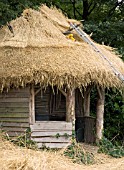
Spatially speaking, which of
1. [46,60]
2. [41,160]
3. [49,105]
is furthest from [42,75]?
[49,105]

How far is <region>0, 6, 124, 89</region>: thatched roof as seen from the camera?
7824 mm

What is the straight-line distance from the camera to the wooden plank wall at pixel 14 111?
8.40m

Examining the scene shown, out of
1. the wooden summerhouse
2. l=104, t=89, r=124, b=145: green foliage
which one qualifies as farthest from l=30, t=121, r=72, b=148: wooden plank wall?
l=104, t=89, r=124, b=145: green foliage

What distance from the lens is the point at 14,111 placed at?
853 cm

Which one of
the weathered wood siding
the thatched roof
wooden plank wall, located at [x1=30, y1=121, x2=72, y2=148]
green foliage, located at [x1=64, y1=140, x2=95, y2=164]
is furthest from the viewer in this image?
the weathered wood siding

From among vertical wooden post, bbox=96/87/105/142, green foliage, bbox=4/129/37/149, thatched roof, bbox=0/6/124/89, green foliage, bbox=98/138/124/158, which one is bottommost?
green foliage, bbox=98/138/124/158

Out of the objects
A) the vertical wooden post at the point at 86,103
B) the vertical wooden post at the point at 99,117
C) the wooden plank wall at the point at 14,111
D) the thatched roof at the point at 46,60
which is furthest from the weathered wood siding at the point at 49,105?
the thatched roof at the point at 46,60

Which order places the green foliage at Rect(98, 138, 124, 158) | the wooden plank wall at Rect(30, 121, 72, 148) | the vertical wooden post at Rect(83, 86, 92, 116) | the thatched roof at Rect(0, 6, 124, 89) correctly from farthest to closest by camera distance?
the vertical wooden post at Rect(83, 86, 92, 116)
the green foliage at Rect(98, 138, 124, 158)
the wooden plank wall at Rect(30, 121, 72, 148)
the thatched roof at Rect(0, 6, 124, 89)

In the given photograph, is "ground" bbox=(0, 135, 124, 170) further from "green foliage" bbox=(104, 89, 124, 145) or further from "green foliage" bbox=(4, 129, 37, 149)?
"green foliage" bbox=(104, 89, 124, 145)

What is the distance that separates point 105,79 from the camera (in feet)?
27.6

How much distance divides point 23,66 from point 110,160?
3.40 meters

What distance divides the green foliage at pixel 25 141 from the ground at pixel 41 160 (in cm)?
27

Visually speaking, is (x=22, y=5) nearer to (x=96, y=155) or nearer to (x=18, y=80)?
(x=18, y=80)

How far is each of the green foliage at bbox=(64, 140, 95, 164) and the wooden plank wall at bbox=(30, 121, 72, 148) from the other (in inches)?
6.8
